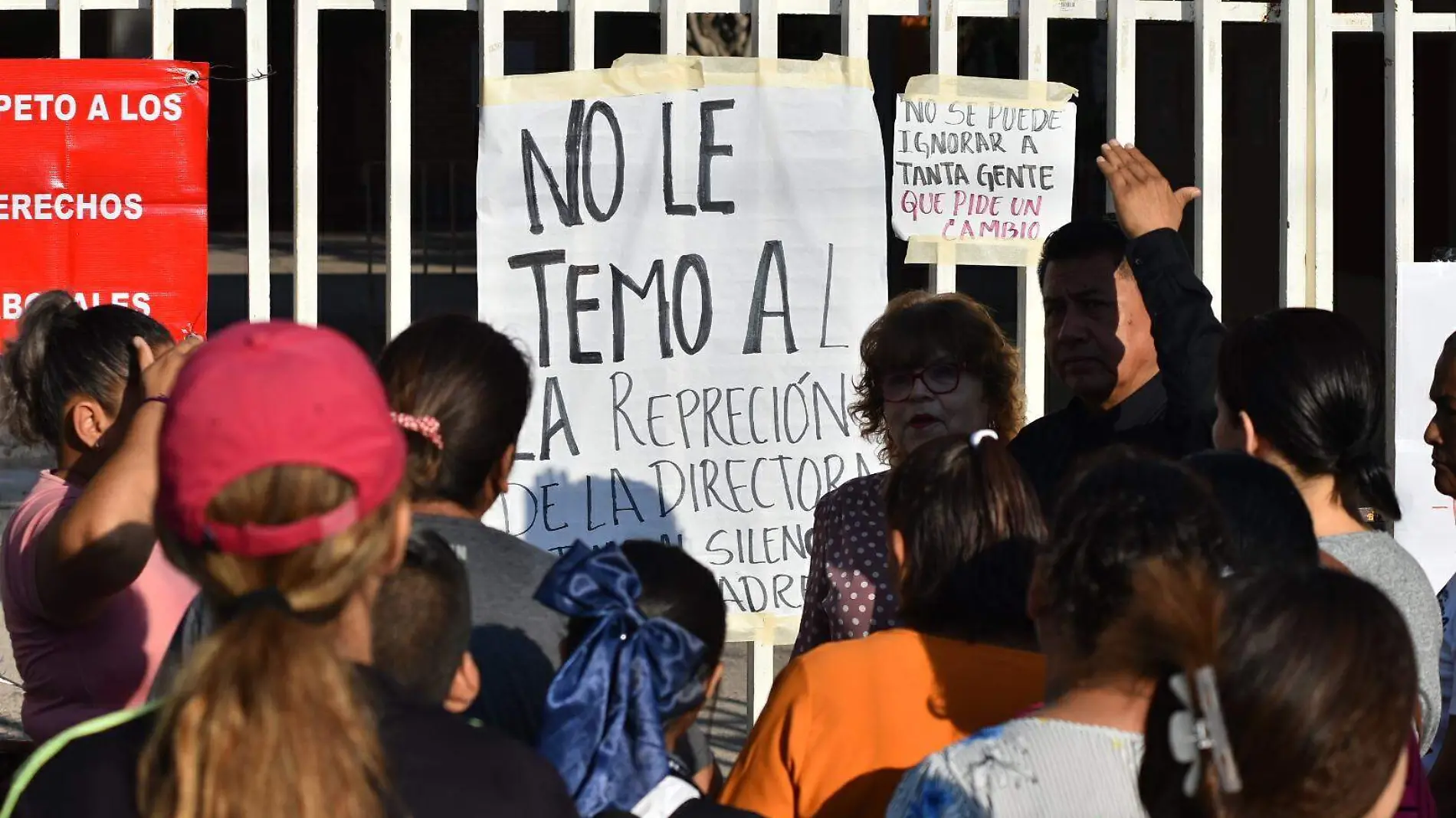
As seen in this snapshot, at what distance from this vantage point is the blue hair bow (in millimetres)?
1957

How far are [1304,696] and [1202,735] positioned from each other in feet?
0.36

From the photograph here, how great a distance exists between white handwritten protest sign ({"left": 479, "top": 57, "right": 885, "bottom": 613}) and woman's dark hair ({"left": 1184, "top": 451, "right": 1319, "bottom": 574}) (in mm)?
1923

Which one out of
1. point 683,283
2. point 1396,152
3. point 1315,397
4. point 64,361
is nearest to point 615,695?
→ point 1315,397

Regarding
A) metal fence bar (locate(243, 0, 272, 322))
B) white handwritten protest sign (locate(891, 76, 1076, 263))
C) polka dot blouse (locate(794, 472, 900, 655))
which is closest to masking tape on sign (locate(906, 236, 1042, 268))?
white handwritten protest sign (locate(891, 76, 1076, 263))

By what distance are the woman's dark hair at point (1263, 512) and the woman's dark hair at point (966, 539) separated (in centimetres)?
25

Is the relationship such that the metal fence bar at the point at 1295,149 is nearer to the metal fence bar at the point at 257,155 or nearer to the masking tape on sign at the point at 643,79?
the masking tape on sign at the point at 643,79

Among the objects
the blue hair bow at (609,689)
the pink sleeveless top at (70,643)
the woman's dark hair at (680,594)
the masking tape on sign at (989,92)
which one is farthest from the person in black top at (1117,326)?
the pink sleeveless top at (70,643)

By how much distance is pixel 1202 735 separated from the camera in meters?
1.70

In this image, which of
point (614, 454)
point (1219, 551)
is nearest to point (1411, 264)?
point (614, 454)

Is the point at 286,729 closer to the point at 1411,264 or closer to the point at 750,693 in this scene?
the point at 750,693

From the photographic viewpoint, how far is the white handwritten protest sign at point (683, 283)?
403cm

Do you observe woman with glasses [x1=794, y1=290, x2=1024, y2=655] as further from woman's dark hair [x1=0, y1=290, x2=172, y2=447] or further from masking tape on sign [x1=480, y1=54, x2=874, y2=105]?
woman's dark hair [x1=0, y1=290, x2=172, y2=447]

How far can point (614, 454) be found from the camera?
407 centimetres

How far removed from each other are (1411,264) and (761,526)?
5.88ft
